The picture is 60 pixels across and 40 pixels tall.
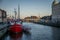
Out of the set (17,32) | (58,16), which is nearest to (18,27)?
(17,32)

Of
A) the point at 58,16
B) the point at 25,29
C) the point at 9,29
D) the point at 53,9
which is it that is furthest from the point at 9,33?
the point at 53,9

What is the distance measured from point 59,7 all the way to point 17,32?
8621 centimetres

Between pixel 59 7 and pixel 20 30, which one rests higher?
pixel 59 7

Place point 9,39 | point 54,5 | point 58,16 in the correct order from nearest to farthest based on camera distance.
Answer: point 9,39 → point 58,16 → point 54,5

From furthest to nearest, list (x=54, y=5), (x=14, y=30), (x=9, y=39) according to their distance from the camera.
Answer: (x=54, y=5) → (x=14, y=30) → (x=9, y=39)

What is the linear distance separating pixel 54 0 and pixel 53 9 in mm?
8855

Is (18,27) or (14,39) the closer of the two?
(14,39)

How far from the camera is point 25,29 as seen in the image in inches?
1725

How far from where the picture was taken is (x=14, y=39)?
3073cm

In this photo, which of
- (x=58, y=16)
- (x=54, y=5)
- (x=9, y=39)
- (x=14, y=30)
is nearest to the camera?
(x=9, y=39)

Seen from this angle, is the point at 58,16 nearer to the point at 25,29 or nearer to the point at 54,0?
the point at 54,0

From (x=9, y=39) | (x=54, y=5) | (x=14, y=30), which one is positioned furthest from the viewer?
(x=54, y=5)

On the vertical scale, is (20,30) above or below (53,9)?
below

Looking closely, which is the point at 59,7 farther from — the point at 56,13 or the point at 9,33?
the point at 9,33
